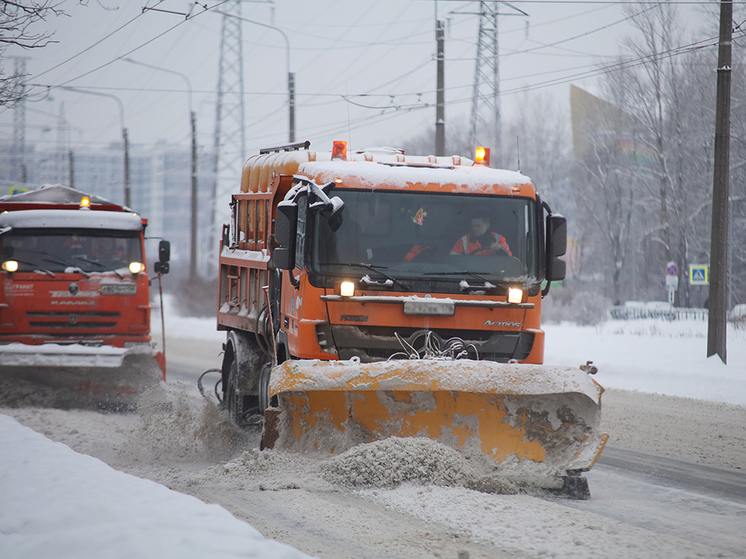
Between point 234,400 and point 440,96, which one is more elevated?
point 440,96

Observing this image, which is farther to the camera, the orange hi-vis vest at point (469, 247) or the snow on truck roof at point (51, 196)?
the snow on truck roof at point (51, 196)

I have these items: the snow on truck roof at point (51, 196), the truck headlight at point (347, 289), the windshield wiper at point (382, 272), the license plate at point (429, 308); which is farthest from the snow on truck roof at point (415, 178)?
the snow on truck roof at point (51, 196)

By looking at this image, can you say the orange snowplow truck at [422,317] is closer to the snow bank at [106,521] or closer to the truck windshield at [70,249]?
the snow bank at [106,521]

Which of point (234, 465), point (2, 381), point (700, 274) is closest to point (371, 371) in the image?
point (234, 465)

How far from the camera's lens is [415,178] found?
278 inches

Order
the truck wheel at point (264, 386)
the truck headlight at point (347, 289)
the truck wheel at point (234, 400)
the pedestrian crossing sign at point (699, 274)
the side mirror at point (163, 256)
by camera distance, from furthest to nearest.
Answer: the pedestrian crossing sign at point (699, 274) → the side mirror at point (163, 256) → the truck wheel at point (234, 400) → the truck wheel at point (264, 386) → the truck headlight at point (347, 289)

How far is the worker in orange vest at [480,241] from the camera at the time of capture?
6.92m

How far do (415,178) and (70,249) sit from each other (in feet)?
20.7

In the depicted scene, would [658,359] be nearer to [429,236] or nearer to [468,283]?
[468,283]

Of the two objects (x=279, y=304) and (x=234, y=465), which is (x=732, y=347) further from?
(x=234, y=465)

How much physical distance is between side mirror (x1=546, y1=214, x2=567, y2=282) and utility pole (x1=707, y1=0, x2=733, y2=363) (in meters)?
8.02

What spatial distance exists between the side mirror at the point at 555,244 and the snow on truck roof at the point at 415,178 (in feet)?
1.12

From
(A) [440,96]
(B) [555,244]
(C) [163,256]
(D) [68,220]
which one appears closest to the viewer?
(B) [555,244]

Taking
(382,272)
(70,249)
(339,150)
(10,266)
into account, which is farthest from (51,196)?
(382,272)
